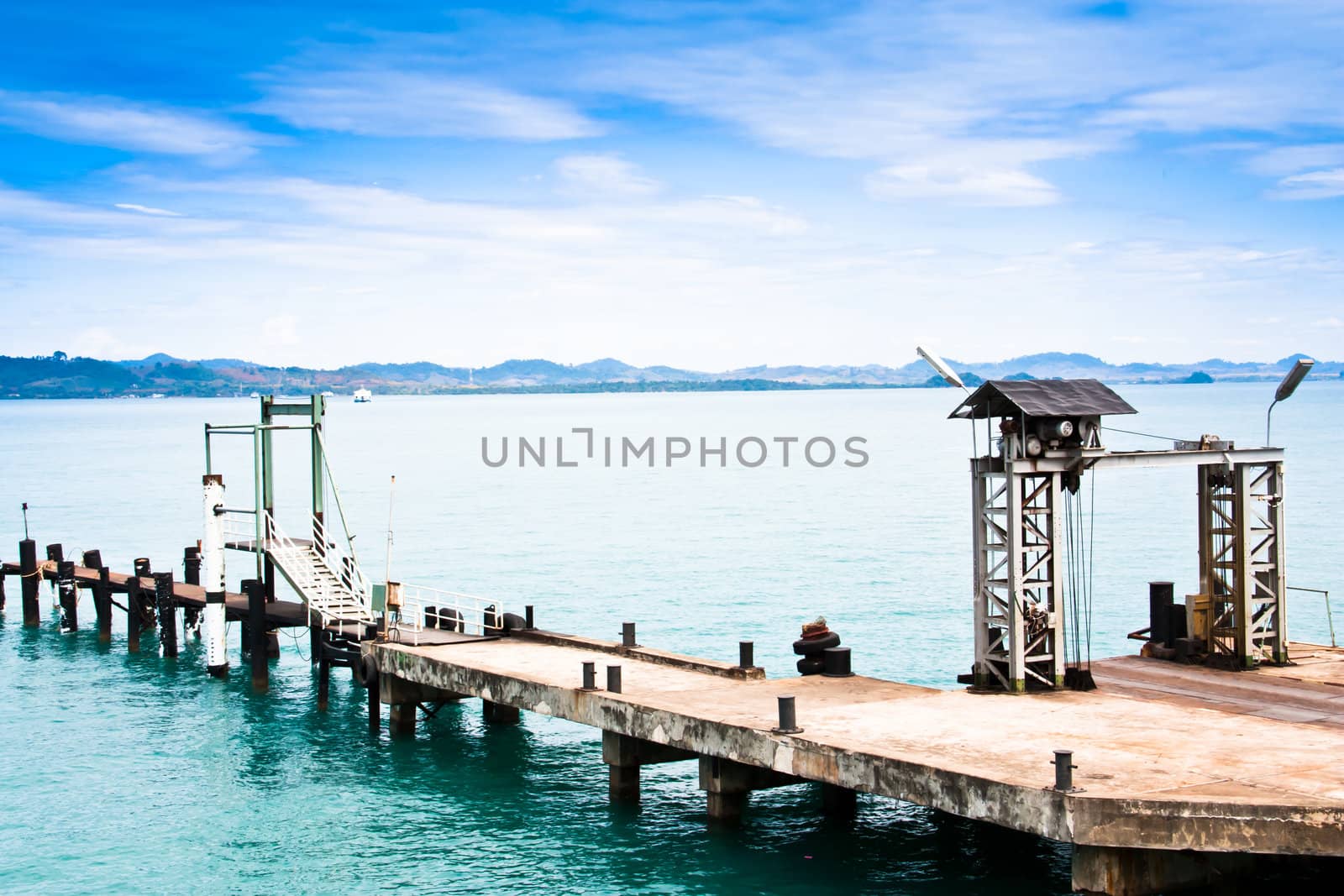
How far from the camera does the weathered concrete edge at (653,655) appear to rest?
22.8 meters

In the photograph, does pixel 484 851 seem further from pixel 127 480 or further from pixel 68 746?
pixel 127 480

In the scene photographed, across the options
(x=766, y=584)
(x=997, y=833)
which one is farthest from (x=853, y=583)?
(x=997, y=833)

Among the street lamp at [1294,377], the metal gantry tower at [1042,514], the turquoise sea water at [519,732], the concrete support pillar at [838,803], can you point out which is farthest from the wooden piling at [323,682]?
the street lamp at [1294,377]

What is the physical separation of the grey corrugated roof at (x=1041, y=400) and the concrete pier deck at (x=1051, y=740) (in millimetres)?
4132

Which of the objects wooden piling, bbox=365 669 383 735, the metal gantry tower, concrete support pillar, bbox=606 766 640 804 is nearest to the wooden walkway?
wooden piling, bbox=365 669 383 735

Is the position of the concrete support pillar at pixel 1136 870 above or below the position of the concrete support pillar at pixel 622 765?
above

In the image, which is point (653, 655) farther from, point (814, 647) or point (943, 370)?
point (943, 370)

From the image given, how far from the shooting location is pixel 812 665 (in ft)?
74.5

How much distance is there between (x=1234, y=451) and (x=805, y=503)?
64.4 meters

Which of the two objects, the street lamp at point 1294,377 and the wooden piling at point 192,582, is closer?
the street lamp at point 1294,377

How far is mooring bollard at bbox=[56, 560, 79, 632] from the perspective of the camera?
40.5 m

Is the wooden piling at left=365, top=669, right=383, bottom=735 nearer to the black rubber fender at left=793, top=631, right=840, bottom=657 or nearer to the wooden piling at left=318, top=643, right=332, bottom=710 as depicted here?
the wooden piling at left=318, top=643, right=332, bottom=710

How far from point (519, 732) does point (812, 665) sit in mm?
7486

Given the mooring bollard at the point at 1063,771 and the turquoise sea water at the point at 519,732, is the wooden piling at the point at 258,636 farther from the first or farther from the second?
the mooring bollard at the point at 1063,771
